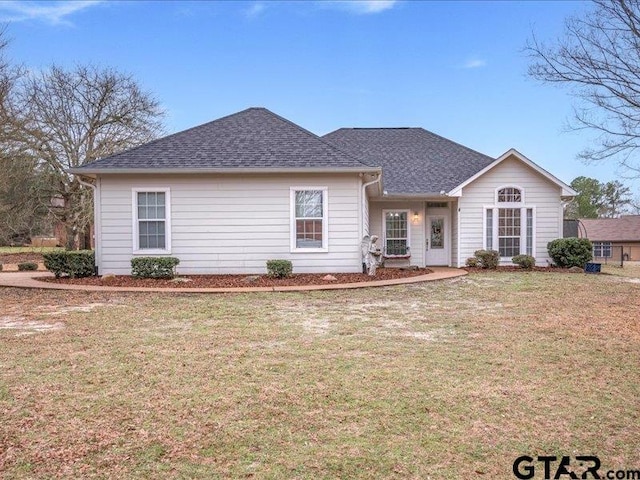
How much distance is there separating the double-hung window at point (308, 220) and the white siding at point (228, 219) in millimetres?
153

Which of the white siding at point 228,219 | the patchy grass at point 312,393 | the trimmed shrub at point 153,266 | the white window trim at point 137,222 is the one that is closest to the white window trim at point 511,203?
the white siding at point 228,219

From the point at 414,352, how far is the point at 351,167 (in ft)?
23.9

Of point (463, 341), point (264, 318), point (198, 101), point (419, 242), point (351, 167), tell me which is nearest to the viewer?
point (463, 341)

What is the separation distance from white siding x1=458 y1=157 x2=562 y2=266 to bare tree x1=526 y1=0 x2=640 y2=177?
5.36m

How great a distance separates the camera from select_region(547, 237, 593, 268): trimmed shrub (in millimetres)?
14641

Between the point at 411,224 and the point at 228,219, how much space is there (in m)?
7.64

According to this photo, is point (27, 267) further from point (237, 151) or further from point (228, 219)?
point (237, 151)

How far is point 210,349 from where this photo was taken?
15.9 ft

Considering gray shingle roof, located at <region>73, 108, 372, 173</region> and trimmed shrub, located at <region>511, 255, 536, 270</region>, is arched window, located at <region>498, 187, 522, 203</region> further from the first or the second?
gray shingle roof, located at <region>73, 108, 372, 173</region>

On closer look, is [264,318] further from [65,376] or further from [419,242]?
[419,242]

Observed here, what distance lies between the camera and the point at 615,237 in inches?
1494

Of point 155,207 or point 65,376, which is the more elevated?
point 155,207

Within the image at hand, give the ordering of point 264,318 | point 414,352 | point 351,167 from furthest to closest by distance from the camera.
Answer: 1. point 351,167
2. point 264,318
3. point 414,352

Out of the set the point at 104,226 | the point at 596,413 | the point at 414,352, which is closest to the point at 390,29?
the point at 104,226
